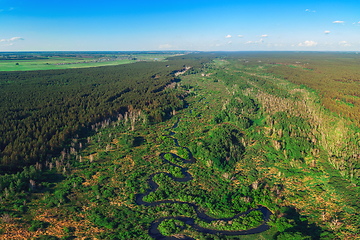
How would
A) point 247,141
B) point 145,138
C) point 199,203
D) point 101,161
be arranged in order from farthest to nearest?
point 145,138
point 247,141
point 101,161
point 199,203

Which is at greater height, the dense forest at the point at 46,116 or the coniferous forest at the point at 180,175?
the dense forest at the point at 46,116

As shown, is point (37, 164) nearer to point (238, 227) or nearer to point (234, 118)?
point (238, 227)

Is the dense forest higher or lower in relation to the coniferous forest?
higher

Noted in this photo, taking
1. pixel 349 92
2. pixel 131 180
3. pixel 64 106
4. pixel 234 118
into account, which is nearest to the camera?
pixel 131 180

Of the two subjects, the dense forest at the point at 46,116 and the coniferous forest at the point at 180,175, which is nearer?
the coniferous forest at the point at 180,175

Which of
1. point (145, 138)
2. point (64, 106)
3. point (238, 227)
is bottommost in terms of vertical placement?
point (238, 227)

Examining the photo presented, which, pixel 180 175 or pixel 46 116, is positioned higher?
pixel 46 116

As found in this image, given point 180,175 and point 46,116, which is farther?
point 46,116

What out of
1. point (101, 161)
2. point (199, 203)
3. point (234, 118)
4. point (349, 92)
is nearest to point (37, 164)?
point (101, 161)

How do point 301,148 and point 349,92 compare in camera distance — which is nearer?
point 301,148

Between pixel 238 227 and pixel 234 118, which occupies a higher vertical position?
pixel 234 118

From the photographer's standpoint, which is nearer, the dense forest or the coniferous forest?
the coniferous forest
